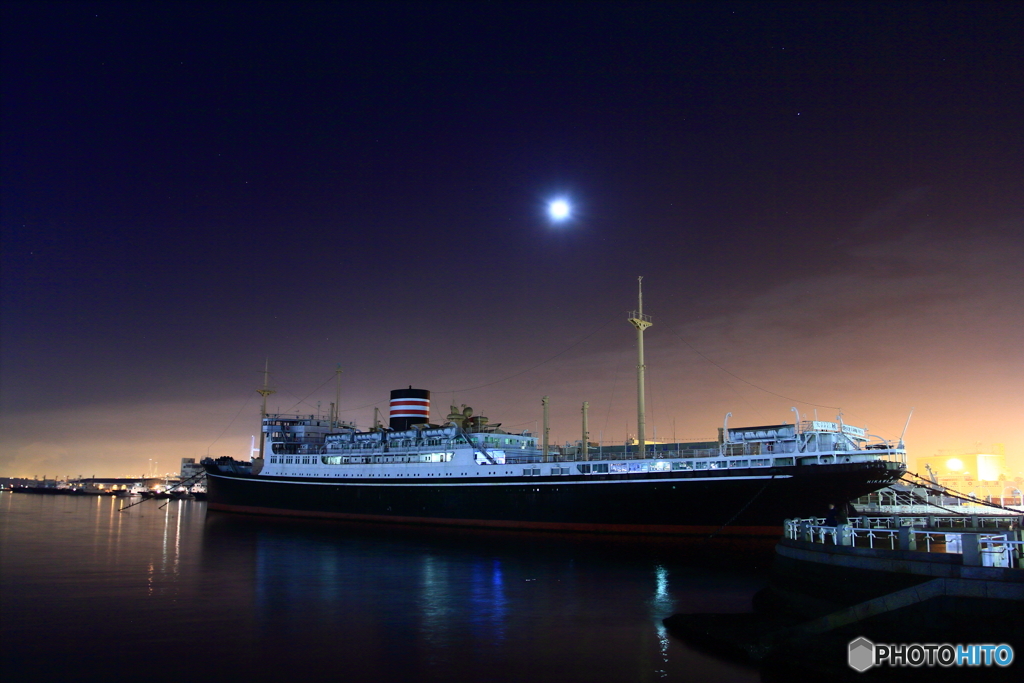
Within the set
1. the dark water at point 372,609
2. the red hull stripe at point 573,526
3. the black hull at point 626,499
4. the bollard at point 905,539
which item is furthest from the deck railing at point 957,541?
the red hull stripe at point 573,526

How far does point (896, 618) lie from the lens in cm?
1459

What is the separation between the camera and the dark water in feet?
58.5

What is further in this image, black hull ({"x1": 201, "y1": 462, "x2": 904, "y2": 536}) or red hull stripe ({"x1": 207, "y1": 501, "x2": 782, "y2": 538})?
red hull stripe ({"x1": 207, "y1": 501, "x2": 782, "y2": 538})

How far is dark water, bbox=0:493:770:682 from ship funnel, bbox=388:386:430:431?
79.9ft

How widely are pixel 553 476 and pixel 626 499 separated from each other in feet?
22.0

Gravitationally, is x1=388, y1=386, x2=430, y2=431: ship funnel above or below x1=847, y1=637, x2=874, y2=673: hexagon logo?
above

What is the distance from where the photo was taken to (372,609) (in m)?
24.8

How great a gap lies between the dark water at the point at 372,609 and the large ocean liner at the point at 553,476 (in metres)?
4.02

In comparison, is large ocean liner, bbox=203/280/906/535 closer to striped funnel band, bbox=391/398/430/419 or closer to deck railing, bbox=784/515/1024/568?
striped funnel band, bbox=391/398/430/419

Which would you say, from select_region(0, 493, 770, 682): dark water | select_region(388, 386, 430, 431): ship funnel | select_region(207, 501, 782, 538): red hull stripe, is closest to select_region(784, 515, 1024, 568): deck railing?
select_region(0, 493, 770, 682): dark water

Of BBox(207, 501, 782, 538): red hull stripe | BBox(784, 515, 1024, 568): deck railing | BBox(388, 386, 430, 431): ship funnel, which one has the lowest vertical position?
BBox(207, 501, 782, 538): red hull stripe

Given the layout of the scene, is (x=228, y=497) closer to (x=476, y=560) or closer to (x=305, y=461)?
(x=305, y=461)

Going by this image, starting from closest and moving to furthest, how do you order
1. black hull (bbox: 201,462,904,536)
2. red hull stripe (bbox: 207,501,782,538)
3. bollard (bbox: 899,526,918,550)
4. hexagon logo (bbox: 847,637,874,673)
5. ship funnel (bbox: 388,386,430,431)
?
hexagon logo (bbox: 847,637,874,673)
bollard (bbox: 899,526,918,550)
black hull (bbox: 201,462,904,536)
red hull stripe (bbox: 207,501,782,538)
ship funnel (bbox: 388,386,430,431)

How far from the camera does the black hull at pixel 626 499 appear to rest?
41750 millimetres
